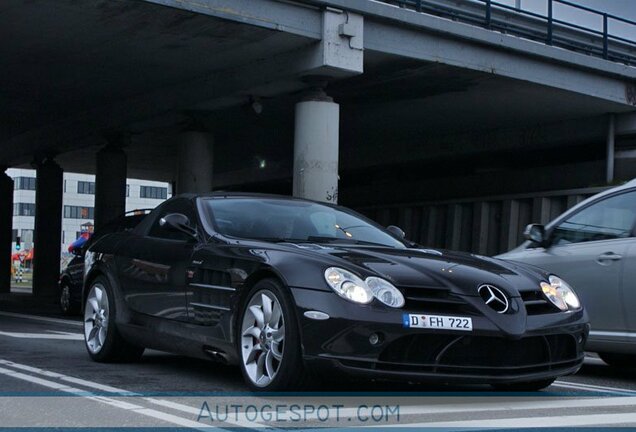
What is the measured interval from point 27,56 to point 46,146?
10483mm

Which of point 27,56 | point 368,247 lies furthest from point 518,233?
point 368,247

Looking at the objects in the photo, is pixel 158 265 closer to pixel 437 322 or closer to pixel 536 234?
pixel 437 322

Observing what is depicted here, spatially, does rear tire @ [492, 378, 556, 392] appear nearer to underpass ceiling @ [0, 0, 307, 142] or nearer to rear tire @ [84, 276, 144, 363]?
rear tire @ [84, 276, 144, 363]

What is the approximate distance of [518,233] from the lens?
25156mm

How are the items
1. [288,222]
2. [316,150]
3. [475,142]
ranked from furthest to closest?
[475,142] < [316,150] < [288,222]

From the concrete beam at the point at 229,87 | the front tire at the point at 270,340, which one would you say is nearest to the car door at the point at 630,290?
the front tire at the point at 270,340

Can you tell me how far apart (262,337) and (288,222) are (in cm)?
136

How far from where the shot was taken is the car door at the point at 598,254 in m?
8.00

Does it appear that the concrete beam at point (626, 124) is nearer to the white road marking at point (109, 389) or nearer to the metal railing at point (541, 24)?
the metal railing at point (541, 24)

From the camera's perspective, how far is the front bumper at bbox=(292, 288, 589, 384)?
5672mm

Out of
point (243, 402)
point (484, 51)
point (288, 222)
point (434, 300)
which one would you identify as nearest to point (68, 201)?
point (484, 51)

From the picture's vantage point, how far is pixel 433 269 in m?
6.12

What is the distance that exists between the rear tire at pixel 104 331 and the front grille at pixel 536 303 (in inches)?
127

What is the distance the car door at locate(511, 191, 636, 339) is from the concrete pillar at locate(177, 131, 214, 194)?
16.4 m
